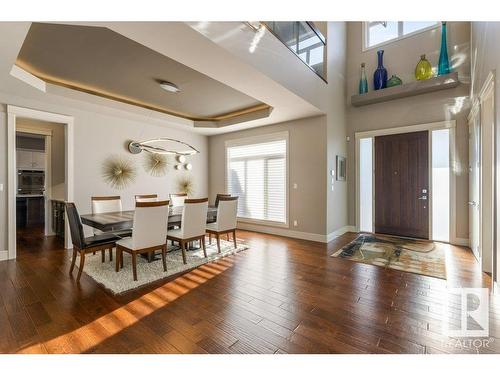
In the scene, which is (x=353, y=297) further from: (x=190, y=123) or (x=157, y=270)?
(x=190, y=123)

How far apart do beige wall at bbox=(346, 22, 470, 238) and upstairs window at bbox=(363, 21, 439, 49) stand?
0.12 m

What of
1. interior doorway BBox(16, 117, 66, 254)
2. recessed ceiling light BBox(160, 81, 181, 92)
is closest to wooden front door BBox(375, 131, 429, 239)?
recessed ceiling light BBox(160, 81, 181, 92)

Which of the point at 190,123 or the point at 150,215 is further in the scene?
the point at 190,123

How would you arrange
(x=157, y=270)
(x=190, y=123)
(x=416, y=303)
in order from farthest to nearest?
(x=190, y=123), (x=157, y=270), (x=416, y=303)

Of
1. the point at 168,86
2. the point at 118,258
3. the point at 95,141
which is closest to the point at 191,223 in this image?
the point at 118,258

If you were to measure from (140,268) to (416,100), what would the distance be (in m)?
5.85

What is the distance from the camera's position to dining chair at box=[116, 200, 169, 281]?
2773mm

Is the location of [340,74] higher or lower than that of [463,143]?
higher

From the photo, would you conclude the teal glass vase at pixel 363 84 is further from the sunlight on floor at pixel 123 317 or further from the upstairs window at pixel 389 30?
the sunlight on floor at pixel 123 317

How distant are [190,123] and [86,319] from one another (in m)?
4.63

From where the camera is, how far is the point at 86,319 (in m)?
2.02

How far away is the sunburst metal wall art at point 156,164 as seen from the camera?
211 inches
